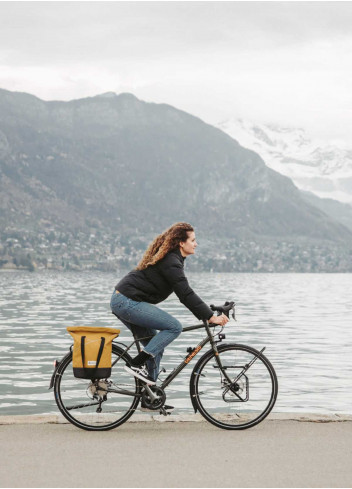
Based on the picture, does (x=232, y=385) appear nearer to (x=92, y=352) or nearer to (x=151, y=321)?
(x=151, y=321)

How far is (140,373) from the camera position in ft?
29.1

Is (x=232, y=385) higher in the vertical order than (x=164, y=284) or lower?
lower

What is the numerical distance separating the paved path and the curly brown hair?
1.61 m

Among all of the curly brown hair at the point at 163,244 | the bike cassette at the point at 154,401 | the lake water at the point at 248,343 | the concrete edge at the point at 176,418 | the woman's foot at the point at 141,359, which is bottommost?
the lake water at the point at 248,343

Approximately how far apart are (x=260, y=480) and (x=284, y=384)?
1397 centimetres

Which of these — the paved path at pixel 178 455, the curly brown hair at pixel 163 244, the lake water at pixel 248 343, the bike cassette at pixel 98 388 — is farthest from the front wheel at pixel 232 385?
the lake water at pixel 248 343

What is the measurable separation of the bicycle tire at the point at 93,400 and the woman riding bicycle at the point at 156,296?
18 centimetres

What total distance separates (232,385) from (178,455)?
183cm

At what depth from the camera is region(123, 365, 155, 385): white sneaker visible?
8.80 m

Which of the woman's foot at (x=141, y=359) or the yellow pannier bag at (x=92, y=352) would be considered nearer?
the yellow pannier bag at (x=92, y=352)

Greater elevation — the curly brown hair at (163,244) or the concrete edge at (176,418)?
the curly brown hair at (163,244)

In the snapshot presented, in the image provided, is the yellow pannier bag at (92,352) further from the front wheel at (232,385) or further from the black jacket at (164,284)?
the front wheel at (232,385)

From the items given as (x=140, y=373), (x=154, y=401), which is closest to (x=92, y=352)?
(x=140, y=373)

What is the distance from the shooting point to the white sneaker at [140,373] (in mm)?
8797
